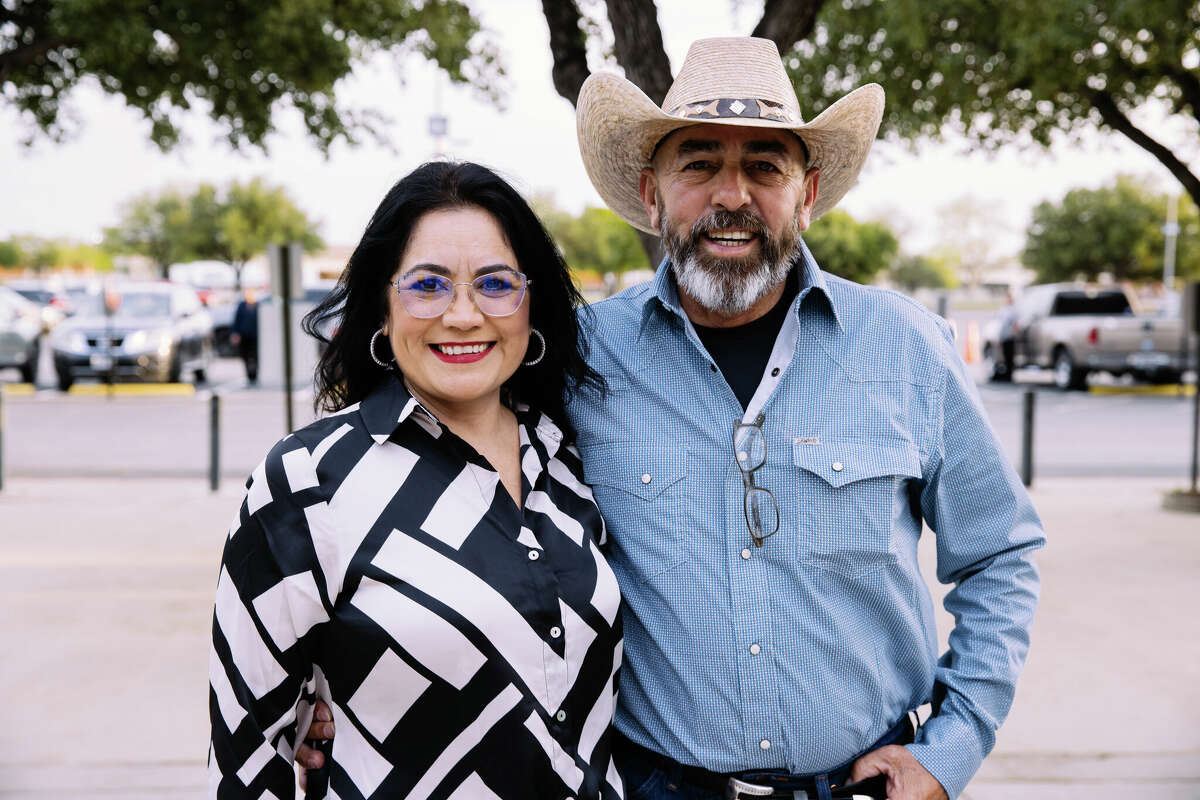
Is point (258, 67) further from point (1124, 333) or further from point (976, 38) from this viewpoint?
point (1124, 333)

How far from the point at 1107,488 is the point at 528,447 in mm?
9549

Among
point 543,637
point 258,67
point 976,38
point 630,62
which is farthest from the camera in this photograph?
point 976,38

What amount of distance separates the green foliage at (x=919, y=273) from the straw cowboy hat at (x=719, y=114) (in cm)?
9362

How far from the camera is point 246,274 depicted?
66.2m

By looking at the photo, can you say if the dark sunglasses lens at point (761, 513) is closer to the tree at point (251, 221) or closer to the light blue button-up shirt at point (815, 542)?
the light blue button-up shirt at point (815, 542)

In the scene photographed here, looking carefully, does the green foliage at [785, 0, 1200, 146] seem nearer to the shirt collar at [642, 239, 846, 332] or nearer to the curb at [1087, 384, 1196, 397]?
the shirt collar at [642, 239, 846, 332]

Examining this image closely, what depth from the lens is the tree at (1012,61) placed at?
8.23 metres

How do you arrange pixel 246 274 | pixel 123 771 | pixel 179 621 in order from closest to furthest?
pixel 123 771, pixel 179 621, pixel 246 274

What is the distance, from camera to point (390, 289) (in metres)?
2.00

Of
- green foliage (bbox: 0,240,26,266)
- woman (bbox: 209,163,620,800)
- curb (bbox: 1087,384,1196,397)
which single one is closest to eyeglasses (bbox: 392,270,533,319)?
woman (bbox: 209,163,620,800)

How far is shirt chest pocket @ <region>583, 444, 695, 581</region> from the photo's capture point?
2047mm

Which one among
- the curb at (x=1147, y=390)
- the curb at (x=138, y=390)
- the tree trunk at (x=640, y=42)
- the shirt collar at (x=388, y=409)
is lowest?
the curb at (x=138, y=390)

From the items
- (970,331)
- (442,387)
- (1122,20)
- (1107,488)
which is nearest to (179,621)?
(442,387)

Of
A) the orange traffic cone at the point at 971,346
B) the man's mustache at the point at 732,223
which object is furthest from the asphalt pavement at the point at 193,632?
the orange traffic cone at the point at 971,346
